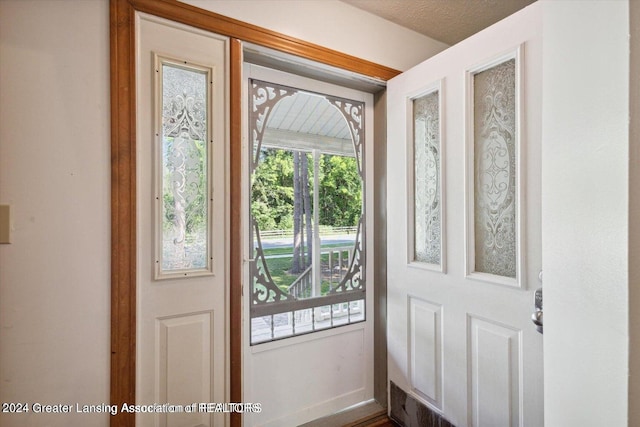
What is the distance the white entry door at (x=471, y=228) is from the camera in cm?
115

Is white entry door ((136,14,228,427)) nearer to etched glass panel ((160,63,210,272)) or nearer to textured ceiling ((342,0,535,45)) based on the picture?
etched glass panel ((160,63,210,272))

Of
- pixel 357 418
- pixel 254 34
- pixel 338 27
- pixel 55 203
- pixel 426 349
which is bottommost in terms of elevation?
pixel 357 418

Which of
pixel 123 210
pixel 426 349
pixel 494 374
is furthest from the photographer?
pixel 426 349

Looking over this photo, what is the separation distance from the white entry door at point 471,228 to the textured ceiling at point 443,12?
0.35 metres

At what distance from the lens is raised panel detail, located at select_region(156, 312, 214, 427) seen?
1218mm

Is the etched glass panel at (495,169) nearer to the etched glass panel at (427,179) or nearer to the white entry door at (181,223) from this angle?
the etched glass panel at (427,179)

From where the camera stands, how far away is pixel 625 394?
21.5 inches

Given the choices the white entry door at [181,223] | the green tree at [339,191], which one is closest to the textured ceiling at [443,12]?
the green tree at [339,191]

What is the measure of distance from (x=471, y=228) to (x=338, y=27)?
116cm

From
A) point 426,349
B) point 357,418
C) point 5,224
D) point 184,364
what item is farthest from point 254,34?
point 357,418

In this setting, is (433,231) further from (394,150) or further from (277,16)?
(277,16)

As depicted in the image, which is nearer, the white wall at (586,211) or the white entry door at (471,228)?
the white wall at (586,211)

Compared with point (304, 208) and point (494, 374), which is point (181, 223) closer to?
point (304, 208)

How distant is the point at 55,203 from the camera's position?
1049mm
